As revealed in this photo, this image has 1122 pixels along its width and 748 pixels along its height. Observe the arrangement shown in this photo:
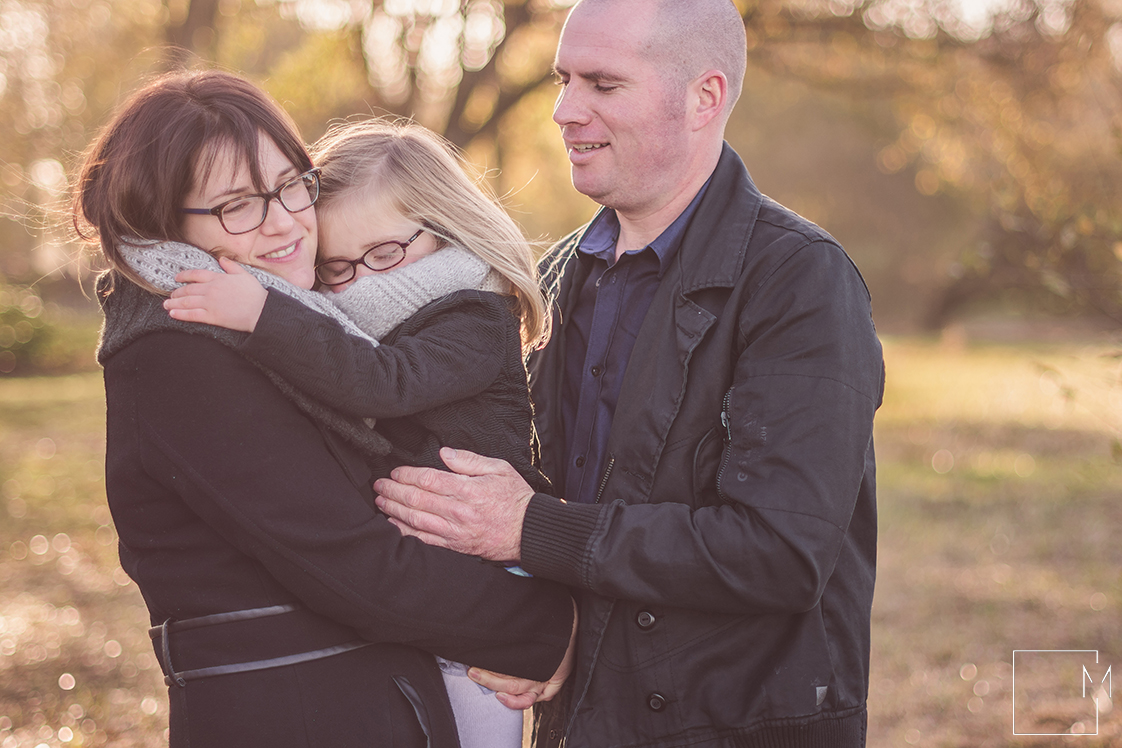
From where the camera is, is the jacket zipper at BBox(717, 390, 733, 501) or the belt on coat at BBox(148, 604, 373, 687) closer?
the belt on coat at BBox(148, 604, 373, 687)

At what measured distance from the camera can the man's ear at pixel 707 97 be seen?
2693mm

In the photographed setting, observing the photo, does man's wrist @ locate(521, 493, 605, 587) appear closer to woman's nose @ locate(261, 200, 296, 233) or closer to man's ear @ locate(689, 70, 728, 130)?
woman's nose @ locate(261, 200, 296, 233)

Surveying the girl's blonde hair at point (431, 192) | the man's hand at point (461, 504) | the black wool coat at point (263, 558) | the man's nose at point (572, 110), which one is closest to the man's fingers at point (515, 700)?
the black wool coat at point (263, 558)

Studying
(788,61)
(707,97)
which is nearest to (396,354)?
(707,97)

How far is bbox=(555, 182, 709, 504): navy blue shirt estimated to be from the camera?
8.45ft

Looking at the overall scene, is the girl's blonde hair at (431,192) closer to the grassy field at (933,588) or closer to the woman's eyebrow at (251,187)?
the woman's eyebrow at (251,187)

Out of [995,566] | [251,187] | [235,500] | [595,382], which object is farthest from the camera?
[995,566]

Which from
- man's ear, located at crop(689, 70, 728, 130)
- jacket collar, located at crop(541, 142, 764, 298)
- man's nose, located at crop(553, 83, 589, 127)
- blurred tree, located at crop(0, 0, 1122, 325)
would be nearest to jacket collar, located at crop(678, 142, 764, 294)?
jacket collar, located at crop(541, 142, 764, 298)

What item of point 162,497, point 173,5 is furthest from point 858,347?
point 173,5

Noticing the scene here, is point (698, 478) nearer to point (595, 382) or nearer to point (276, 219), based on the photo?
point (595, 382)

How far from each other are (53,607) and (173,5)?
5.80 metres

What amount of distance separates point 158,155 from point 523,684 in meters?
1.48

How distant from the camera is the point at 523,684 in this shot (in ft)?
7.52

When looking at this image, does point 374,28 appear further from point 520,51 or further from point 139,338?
point 139,338
